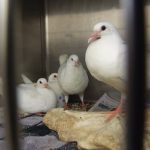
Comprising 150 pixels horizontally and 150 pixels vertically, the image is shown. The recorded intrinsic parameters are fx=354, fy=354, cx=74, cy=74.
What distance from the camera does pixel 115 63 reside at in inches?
42.5

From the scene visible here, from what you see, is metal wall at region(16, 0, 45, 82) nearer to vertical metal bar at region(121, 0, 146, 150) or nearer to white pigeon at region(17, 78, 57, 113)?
white pigeon at region(17, 78, 57, 113)

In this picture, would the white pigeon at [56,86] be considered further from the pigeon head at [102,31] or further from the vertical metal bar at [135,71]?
the vertical metal bar at [135,71]

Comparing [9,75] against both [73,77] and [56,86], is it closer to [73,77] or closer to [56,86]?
[73,77]

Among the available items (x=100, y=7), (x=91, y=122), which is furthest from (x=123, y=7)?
(x=100, y=7)

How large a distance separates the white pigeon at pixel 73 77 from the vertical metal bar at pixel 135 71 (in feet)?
4.38

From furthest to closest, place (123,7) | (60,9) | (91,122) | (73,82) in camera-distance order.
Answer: (60,9) < (73,82) < (91,122) < (123,7)

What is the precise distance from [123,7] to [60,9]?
1552 millimetres

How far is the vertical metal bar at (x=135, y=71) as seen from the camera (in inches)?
8.9

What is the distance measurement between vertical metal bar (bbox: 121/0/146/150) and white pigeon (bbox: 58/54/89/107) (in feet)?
4.38

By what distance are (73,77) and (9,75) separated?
129 centimetres

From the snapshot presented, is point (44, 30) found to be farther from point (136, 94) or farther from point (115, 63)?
point (136, 94)

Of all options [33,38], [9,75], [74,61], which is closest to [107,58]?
[74,61]

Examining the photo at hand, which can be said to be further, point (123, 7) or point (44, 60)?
point (44, 60)

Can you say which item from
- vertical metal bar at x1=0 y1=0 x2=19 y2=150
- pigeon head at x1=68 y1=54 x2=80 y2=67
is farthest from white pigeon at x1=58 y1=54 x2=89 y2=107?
vertical metal bar at x1=0 y1=0 x2=19 y2=150
